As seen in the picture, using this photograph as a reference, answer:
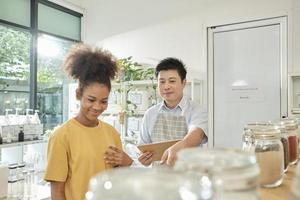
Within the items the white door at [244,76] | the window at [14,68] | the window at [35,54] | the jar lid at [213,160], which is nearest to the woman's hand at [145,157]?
the jar lid at [213,160]

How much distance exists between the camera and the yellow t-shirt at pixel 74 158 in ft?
3.99

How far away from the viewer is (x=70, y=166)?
4.09ft

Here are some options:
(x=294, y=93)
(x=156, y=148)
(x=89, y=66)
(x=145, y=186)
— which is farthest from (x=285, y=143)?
(x=294, y=93)

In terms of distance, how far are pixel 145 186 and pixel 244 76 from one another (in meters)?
3.02

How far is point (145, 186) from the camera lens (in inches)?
10.2

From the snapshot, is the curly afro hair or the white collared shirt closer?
the curly afro hair

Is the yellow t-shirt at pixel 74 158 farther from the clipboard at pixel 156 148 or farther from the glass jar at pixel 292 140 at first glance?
the glass jar at pixel 292 140

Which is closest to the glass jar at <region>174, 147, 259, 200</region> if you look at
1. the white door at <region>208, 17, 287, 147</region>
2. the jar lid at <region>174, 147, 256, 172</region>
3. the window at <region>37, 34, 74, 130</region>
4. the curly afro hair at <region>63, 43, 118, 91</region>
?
the jar lid at <region>174, 147, 256, 172</region>

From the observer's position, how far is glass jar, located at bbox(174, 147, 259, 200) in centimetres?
32

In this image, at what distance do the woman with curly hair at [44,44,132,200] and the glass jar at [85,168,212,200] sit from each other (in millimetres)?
1002

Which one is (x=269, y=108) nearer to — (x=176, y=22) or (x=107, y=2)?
(x=176, y=22)

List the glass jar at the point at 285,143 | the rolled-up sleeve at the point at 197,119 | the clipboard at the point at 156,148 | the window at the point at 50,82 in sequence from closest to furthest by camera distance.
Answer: the glass jar at the point at 285,143
the clipboard at the point at 156,148
the rolled-up sleeve at the point at 197,119
the window at the point at 50,82

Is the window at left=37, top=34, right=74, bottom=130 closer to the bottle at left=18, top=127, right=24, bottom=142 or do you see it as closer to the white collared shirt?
the bottle at left=18, top=127, right=24, bottom=142

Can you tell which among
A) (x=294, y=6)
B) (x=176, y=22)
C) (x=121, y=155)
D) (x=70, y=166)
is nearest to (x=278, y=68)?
(x=294, y=6)
